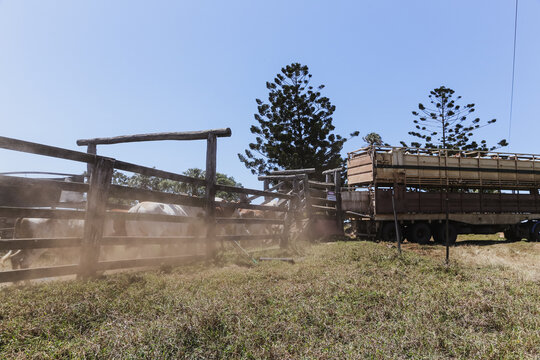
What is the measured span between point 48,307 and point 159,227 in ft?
18.4

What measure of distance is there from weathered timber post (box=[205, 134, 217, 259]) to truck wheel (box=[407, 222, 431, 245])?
35.7ft

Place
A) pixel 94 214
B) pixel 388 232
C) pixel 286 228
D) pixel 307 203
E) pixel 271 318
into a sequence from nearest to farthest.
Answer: pixel 271 318 → pixel 94 214 → pixel 286 228 → pixel 307 203 → pixel 388 232

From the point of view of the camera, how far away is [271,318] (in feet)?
12.1

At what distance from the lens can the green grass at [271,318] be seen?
295 centimetres

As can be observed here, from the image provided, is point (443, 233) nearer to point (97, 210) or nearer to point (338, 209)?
point (338, 209)

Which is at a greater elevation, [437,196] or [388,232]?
[437,196]

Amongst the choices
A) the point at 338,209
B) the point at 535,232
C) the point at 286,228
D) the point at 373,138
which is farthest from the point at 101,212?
the point at 373,138

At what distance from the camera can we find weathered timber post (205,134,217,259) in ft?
27.4

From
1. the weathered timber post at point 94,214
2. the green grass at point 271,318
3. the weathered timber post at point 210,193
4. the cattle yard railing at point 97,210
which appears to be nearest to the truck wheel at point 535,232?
the green grass at point 271,318

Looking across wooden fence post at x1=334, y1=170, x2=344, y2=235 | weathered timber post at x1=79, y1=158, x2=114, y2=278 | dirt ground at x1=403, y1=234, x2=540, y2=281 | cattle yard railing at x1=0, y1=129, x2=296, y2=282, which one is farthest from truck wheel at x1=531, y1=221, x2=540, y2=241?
weathered timber post at x1=79, y1=158, x2=114, y2=278

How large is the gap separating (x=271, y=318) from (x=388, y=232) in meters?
12.8

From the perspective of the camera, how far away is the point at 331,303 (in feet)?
14.0

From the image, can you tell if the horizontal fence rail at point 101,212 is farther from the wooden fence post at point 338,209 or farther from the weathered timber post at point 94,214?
the wooden fence post at point 338,209

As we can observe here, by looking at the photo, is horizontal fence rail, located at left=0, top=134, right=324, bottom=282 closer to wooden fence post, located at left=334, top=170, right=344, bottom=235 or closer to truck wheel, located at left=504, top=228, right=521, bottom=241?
wooden fence post, located at left=334, top=170, right=344, bottom=235
